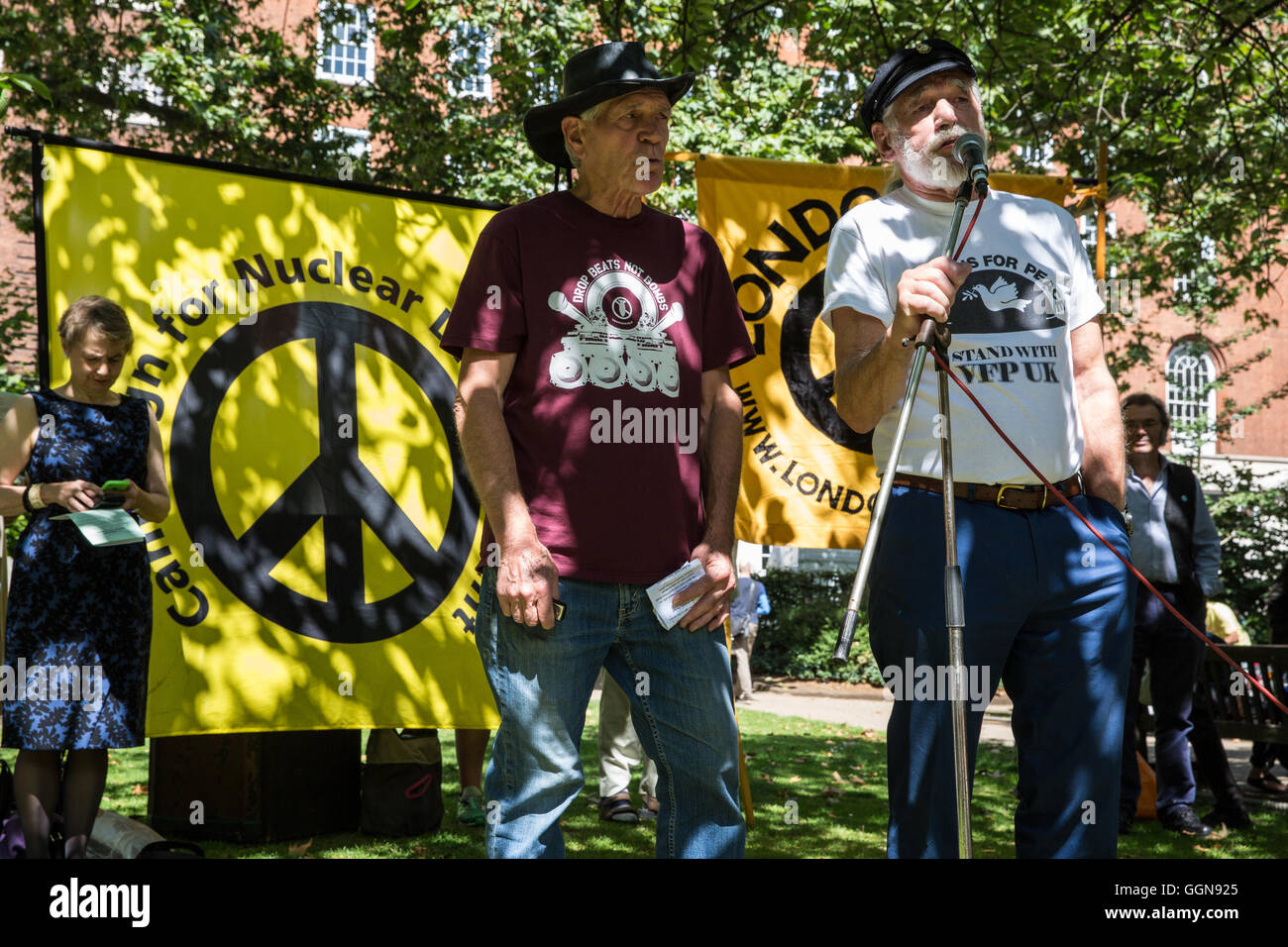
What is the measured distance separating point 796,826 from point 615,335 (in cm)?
413

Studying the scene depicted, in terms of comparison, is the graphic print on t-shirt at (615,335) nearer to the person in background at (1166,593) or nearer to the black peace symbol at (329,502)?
the black peace symbol at (329,502)

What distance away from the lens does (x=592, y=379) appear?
2867 millimetres

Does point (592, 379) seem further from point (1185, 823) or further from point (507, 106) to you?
point (507, 106)

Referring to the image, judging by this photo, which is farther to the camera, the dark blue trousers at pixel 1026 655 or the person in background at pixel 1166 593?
the person in background at pixel 1166 593

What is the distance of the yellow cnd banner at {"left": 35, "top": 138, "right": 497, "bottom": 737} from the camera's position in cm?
516

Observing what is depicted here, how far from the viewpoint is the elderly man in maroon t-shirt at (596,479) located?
2.73 m

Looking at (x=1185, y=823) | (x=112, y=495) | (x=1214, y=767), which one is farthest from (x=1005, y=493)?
(x=1214, y=767)

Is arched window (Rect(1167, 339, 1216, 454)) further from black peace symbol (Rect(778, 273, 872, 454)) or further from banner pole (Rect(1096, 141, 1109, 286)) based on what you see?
black peace symbol (Rect(778, 273, 872, 454))

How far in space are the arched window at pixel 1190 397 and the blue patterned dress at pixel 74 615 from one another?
1715 centimetres

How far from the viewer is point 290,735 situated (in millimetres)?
5605

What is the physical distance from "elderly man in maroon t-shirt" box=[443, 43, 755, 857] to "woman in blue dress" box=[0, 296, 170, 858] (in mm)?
2177

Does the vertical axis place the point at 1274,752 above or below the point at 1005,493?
below

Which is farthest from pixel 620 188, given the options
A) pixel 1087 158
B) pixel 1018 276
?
pixel 1087 158

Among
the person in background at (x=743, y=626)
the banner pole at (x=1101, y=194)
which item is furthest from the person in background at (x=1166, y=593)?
the person in background at (x=743, y=626)
